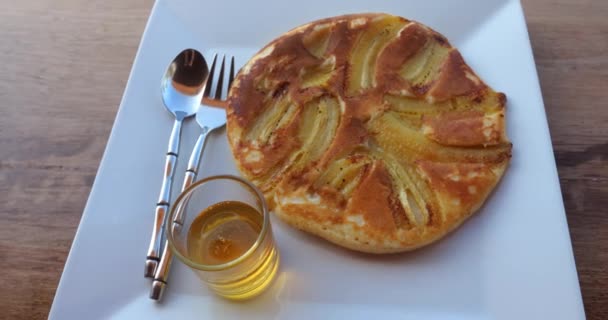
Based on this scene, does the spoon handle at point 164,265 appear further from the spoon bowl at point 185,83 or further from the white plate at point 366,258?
the spoon bowl at point 185,83

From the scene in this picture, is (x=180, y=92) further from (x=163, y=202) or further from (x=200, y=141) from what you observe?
(x=163, y=202)

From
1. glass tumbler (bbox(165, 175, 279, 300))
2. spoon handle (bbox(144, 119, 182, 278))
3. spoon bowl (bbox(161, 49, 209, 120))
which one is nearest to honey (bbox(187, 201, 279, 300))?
glass tumbler (bbox(165, 175, 279, 300))

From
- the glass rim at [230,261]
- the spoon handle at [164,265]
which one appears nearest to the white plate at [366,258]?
the spoon handle at [164,265]

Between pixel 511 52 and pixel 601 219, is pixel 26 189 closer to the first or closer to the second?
pixel 511 52

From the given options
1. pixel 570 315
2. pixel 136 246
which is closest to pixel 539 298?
pixel 570 315

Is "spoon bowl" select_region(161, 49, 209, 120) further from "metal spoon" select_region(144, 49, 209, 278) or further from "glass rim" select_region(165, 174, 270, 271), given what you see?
"glass rim" select_region(165, 174, 270, 271)
